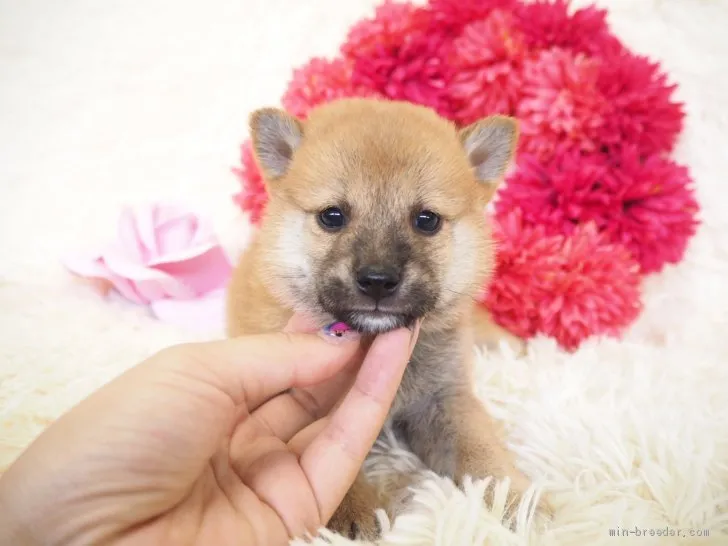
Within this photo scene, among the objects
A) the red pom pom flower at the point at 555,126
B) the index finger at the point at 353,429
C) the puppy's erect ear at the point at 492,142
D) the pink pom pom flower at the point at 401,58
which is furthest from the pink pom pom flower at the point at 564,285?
the index finger at the point at 353,429

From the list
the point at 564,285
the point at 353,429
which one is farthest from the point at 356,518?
the point at 564,285

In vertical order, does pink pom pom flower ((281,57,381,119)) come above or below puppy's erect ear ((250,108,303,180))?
above

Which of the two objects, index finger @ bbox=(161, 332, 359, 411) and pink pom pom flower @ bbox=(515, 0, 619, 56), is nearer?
index finger @ bbox=(161, 332, 359, 411)

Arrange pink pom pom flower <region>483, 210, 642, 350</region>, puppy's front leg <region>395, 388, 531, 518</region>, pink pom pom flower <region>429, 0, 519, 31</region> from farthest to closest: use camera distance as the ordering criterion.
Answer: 1. pink pom pom flower <region>429, 0, 519, 31</region>
2. pink pom pom flower <region>483, 210, 642, 350</region>
3. puppy's front leg <region>395, 388, 531, 518</region>

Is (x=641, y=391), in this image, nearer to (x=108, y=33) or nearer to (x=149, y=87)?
(x=149, y=87)

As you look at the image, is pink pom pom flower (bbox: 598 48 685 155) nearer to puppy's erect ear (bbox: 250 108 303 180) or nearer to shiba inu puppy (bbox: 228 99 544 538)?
shiba inu puppy (bbox: 228 99 544 538)

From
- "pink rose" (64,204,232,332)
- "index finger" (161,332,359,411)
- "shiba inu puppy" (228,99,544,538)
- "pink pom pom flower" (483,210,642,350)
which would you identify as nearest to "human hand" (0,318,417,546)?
"index finger" (161,332,359,411)

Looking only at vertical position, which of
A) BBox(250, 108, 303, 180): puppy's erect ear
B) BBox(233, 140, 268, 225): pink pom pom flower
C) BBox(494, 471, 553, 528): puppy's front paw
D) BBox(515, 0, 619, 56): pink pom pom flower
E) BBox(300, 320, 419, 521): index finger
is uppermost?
BBox(515, 0, 619, 56): pink pom pom flower
